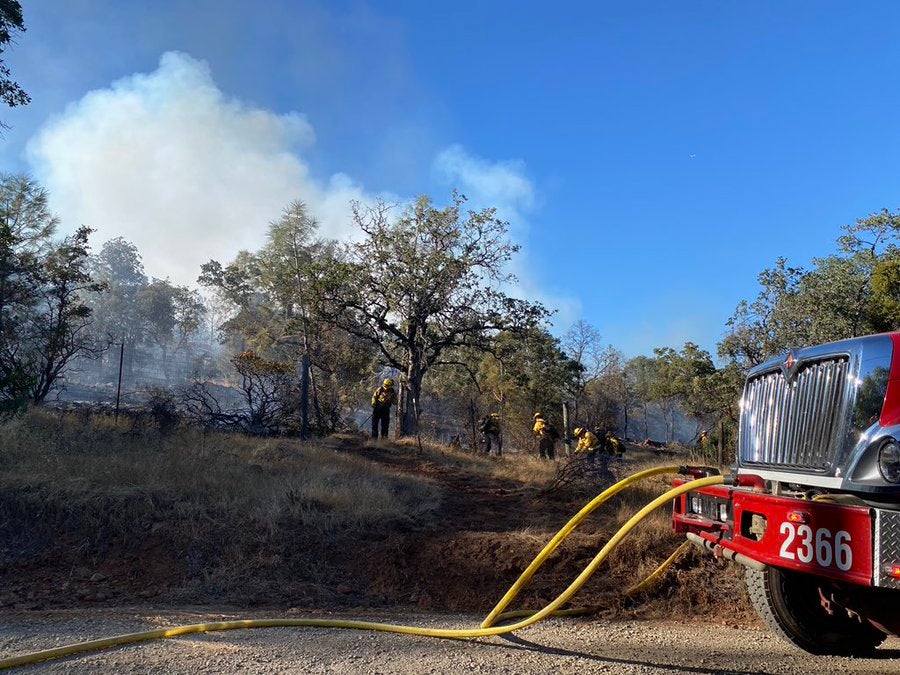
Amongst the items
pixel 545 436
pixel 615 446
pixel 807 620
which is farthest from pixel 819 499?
pixel 545 436

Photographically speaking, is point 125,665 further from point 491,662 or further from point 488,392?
point 488,392

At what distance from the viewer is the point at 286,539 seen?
6.81 metres

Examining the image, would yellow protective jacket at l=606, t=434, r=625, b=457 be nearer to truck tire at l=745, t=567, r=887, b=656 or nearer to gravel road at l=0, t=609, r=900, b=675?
gravel road at l=0, t=609, r=900, b=675

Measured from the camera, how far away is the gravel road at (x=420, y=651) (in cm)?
405

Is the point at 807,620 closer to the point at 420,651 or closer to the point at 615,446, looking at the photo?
the point at 420,651

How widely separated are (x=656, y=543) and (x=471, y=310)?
13011 millimetres

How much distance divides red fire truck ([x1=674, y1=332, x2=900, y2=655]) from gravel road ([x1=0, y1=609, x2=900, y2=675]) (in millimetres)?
394

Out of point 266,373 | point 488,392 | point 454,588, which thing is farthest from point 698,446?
point 454,588

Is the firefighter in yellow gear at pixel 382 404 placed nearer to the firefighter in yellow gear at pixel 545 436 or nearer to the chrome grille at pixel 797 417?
the firefighter in yellow gear at pixel 545 436

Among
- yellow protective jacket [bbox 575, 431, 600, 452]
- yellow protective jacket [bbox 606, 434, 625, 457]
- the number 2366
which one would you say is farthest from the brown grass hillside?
yellow protective jacket [bbox 606, 434, 625, 457]

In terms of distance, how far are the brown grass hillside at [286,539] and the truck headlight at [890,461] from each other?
2.83 meters

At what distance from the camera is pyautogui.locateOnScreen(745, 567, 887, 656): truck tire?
4.29 metres

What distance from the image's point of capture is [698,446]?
23.0 meters

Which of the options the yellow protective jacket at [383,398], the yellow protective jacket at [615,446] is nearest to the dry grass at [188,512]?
the yellow protective jacket at [383,398]
